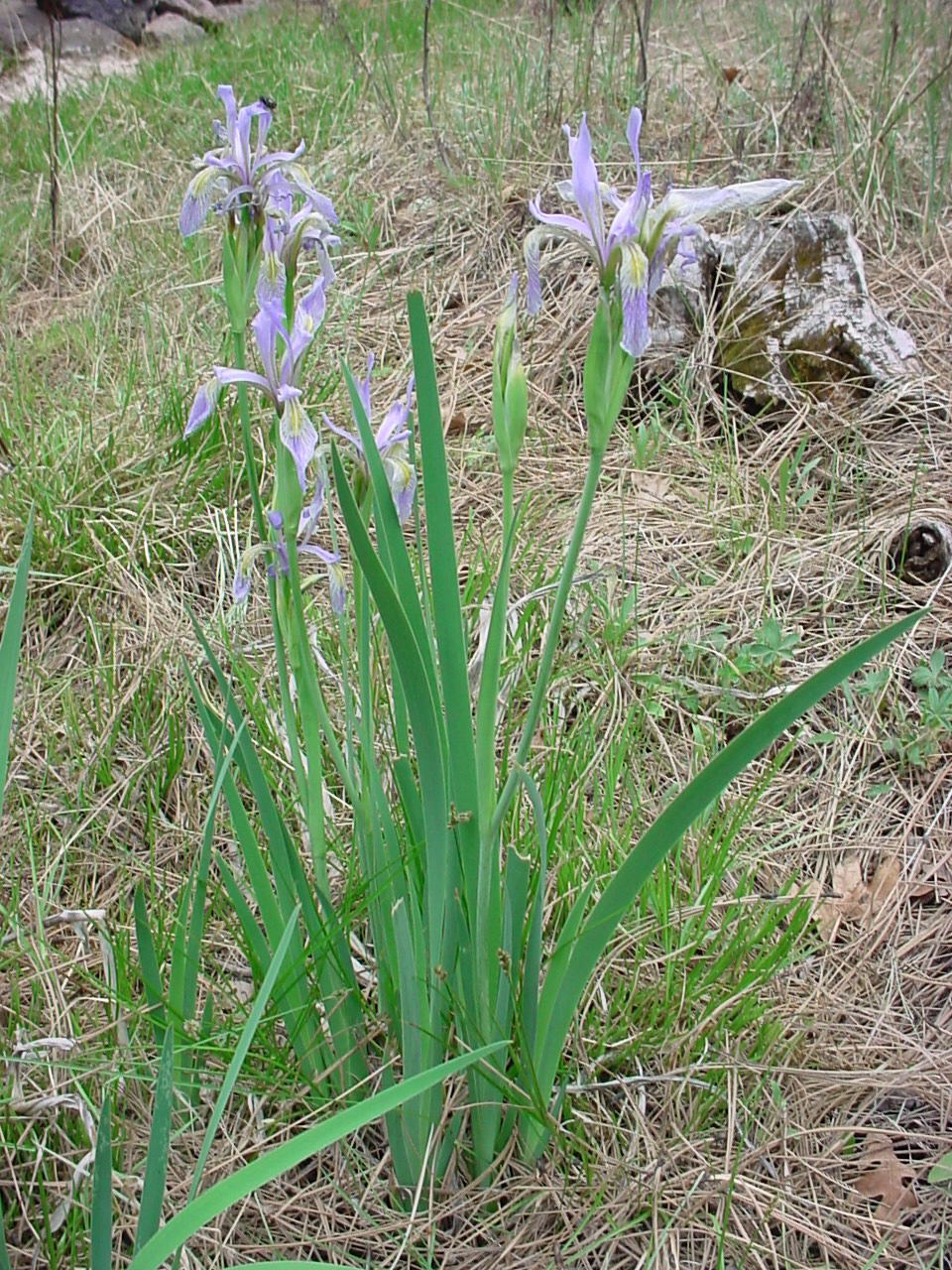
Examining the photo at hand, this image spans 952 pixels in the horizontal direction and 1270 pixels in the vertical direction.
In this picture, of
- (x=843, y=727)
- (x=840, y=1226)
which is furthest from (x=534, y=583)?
(x=840, y=1226)

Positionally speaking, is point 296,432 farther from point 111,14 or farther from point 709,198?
point 111,14

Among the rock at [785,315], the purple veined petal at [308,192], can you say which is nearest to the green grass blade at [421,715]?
the purple veined petal at [308,192]

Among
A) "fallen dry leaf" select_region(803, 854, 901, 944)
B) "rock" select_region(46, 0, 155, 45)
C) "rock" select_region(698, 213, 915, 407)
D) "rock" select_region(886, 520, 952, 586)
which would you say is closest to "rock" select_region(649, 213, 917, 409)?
"rock" select_region(698, 213, 915, 407)

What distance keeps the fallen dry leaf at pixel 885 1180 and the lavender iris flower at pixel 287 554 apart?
100 cm

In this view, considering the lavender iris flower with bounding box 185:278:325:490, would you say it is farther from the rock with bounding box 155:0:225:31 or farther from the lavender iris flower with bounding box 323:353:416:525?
the rock with bounding box 155:0:225:31

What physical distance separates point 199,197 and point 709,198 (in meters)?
0.60

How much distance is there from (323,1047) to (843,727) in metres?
1.17

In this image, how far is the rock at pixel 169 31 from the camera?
23.4 feet

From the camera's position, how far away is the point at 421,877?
4.06 feet

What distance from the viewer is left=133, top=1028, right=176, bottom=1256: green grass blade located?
91cm

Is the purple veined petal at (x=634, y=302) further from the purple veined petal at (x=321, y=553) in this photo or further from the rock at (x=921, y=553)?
the rock at (x=921, y=553)

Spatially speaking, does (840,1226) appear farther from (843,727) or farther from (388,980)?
(843,727)

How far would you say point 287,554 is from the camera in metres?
1.13

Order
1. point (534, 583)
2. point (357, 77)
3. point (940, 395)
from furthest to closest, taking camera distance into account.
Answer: point (357, 77) → point (940, 395) → point (534, 583)
